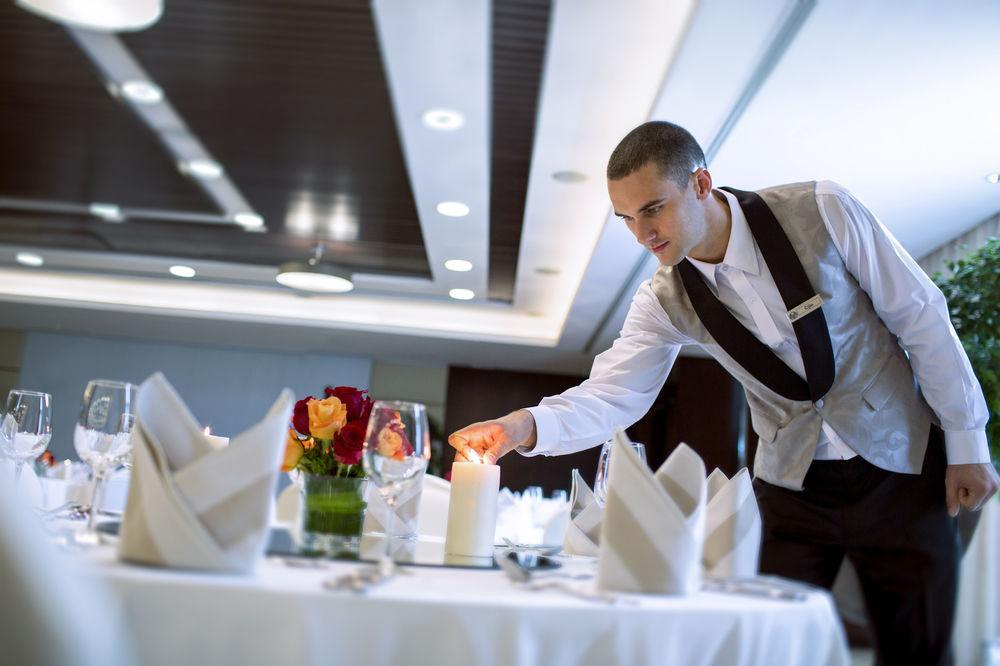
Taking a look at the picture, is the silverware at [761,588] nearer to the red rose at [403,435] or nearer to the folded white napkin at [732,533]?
the folded white napkin at [732,533]

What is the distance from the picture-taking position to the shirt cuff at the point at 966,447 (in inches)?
69.3

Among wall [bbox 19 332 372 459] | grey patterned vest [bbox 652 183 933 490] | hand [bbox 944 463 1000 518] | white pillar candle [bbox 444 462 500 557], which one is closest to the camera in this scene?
white pillar candle [bbox 444 462 500 557]

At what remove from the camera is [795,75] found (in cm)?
377

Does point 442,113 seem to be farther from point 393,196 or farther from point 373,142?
point 393,196

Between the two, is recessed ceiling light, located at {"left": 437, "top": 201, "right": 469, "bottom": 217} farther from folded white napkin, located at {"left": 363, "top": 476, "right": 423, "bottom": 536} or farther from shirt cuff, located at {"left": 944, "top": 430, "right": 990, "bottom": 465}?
shirt cuff, located at {"left": 944, "top": 430, "right": 990, "bottom": 465}

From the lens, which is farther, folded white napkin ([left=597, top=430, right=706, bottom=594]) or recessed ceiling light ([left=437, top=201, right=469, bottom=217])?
recessed ceiling light ([left=437, top=201, right=469, bottom=217])

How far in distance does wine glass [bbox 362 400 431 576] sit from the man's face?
907 mm

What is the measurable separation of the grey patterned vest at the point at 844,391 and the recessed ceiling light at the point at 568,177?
3.23 meters

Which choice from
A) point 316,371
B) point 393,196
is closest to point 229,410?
point 316,371

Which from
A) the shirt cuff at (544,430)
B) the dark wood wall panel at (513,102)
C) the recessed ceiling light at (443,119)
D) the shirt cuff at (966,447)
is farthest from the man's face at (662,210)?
the recessed ceiling light at (443,119)

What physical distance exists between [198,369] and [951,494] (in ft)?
37.0

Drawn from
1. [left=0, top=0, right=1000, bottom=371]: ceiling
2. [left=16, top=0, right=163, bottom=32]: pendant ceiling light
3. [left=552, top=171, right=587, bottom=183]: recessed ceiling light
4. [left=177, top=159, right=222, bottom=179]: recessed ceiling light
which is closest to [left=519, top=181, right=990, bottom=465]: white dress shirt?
[left=0, top=0, right=1000, bottom=371]: ceiling

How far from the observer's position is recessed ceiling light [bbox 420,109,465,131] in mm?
4531

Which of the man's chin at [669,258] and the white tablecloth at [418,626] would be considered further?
the man's chin at [669,258]
